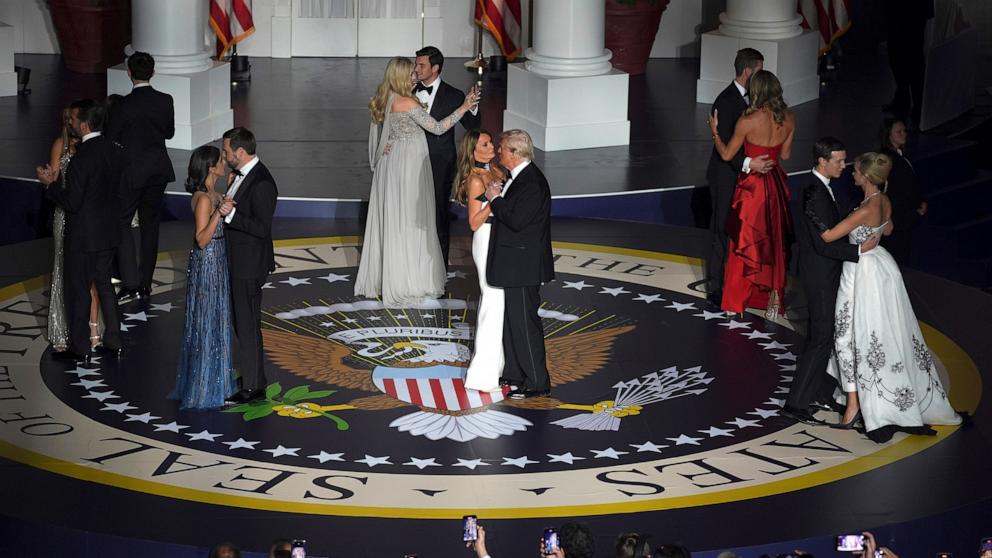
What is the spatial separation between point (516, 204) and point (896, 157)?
2922 mm

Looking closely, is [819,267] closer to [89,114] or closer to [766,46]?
[89,114]

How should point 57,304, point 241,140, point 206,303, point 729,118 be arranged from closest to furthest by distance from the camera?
point 241,140 → point 206,303 → point 57,304 → point 729,118

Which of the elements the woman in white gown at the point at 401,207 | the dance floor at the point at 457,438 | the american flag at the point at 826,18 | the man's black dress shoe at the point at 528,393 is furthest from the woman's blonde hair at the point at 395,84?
the american flag at the point at 826,18

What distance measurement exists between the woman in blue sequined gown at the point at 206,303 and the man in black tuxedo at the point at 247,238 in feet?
0.20

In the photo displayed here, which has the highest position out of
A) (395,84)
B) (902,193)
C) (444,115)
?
(395,84)

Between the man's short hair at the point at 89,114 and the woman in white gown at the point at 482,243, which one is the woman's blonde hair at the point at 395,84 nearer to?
the woman in white gown at the point at 482,243

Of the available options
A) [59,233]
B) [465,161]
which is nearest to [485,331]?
[465,161]

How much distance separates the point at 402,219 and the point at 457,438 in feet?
8.03

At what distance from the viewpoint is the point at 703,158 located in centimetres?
1412

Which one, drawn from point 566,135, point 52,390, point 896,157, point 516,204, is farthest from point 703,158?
point 52,390

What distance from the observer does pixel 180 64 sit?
14117 millimetres

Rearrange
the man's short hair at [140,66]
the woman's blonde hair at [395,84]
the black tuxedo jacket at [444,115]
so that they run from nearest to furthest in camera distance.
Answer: the woman's blonde hair at [395,84] → the man's short hair at [140,66] → the black tuxedo jacket at [444,115]

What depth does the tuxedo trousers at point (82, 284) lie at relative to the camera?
29.7 ft

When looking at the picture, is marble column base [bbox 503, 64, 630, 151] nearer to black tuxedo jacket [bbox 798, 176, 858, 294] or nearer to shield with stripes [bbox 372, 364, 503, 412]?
shield with stripes [bbox 372, 364, 503, 412]
